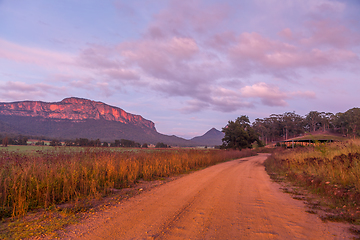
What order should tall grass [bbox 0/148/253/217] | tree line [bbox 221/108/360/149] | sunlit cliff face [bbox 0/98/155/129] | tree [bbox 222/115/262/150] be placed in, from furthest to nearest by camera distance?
sunlit cliff face [bbox 0/98/155/129]
tree line [bbox 221/108/360/149]
tree [bbox 222/115/262/150]
tall grass [bbox 0/148/253/217]

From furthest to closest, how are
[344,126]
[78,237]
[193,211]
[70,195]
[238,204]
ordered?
[344,126] → [70,195] → [238,204] → [193,211] → [78,237]

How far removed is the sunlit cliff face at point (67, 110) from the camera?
338 ft

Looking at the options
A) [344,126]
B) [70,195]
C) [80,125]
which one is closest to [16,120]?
[80,125]

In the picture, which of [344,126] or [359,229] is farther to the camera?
[344,126]

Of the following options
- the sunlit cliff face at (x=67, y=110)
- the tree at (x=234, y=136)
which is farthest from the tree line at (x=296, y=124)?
the sunlit cliff face at (x=67, y=110)

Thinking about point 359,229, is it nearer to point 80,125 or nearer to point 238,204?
point 238,204

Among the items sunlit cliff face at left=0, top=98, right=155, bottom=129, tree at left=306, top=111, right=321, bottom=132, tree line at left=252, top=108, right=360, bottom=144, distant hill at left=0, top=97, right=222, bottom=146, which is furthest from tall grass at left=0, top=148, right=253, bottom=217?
sunlit cliff face at left=0, top=98, right=155, bottom=129

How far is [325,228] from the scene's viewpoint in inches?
169

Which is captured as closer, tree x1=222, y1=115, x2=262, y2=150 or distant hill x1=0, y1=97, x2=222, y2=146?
tree x1=222, y1=115, x2=262, y2=150

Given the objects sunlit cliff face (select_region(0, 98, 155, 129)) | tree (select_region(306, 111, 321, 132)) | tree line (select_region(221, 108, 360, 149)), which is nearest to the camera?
tree line (select_region(221, 108, 360, 149))

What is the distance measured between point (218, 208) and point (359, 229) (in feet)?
10.3

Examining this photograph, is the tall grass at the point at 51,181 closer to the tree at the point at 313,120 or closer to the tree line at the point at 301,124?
the tree line at the point at 301,124

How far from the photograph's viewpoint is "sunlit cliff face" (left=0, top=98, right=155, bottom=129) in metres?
103

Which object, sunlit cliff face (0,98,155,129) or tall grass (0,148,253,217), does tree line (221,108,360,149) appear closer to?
tall grass (0,148,253,217)
